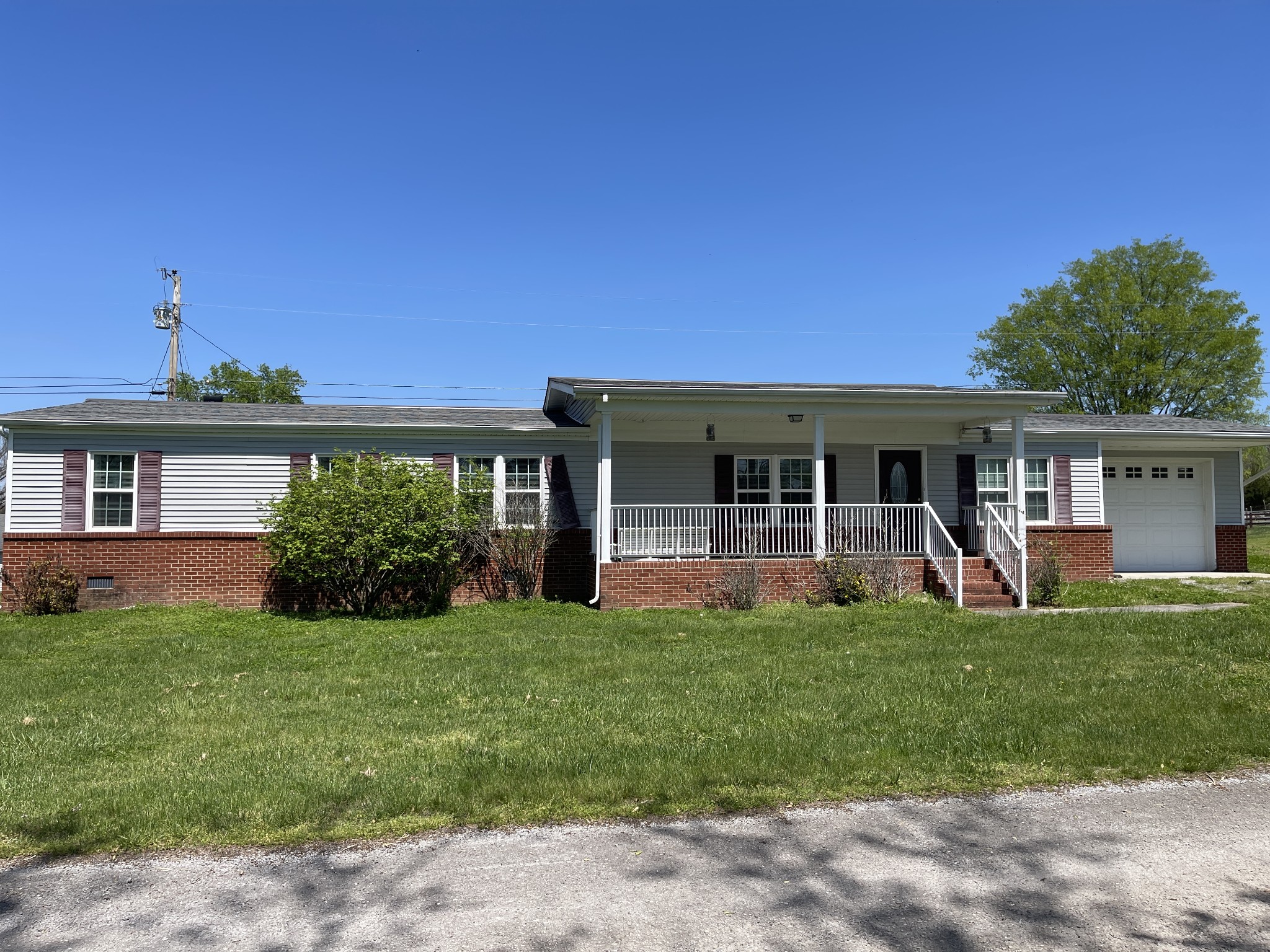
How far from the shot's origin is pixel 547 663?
8.98 metres

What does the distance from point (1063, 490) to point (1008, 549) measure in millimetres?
4494

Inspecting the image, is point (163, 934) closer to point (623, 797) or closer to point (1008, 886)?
point (623, 797)

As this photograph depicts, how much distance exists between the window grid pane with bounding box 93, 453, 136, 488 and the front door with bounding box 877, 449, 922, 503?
43.8 ft

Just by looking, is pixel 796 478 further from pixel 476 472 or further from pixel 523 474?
pixel 476 472

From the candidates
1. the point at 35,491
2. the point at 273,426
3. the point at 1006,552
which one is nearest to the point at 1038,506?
the point at 1006,552

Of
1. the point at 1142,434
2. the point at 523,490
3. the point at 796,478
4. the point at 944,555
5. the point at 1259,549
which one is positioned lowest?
the point at 1259,549

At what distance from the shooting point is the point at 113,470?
14875 millimetres

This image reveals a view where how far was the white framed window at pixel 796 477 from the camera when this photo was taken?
16750mm

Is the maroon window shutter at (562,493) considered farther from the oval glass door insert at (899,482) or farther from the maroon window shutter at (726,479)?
the oval glass door insert at (899,482)

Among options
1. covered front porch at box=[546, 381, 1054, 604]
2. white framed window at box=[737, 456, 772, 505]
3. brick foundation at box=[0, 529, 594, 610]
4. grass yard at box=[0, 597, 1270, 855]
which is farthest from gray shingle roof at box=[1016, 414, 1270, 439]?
brick foundation at box=[0, 529, 594, 610]

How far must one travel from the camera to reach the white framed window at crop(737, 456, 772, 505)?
54.7 ft

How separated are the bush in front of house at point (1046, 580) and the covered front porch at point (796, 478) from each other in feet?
0.95

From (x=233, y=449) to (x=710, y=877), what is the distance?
13566 millimetres

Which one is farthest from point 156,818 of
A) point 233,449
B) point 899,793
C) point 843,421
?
point 843,421
